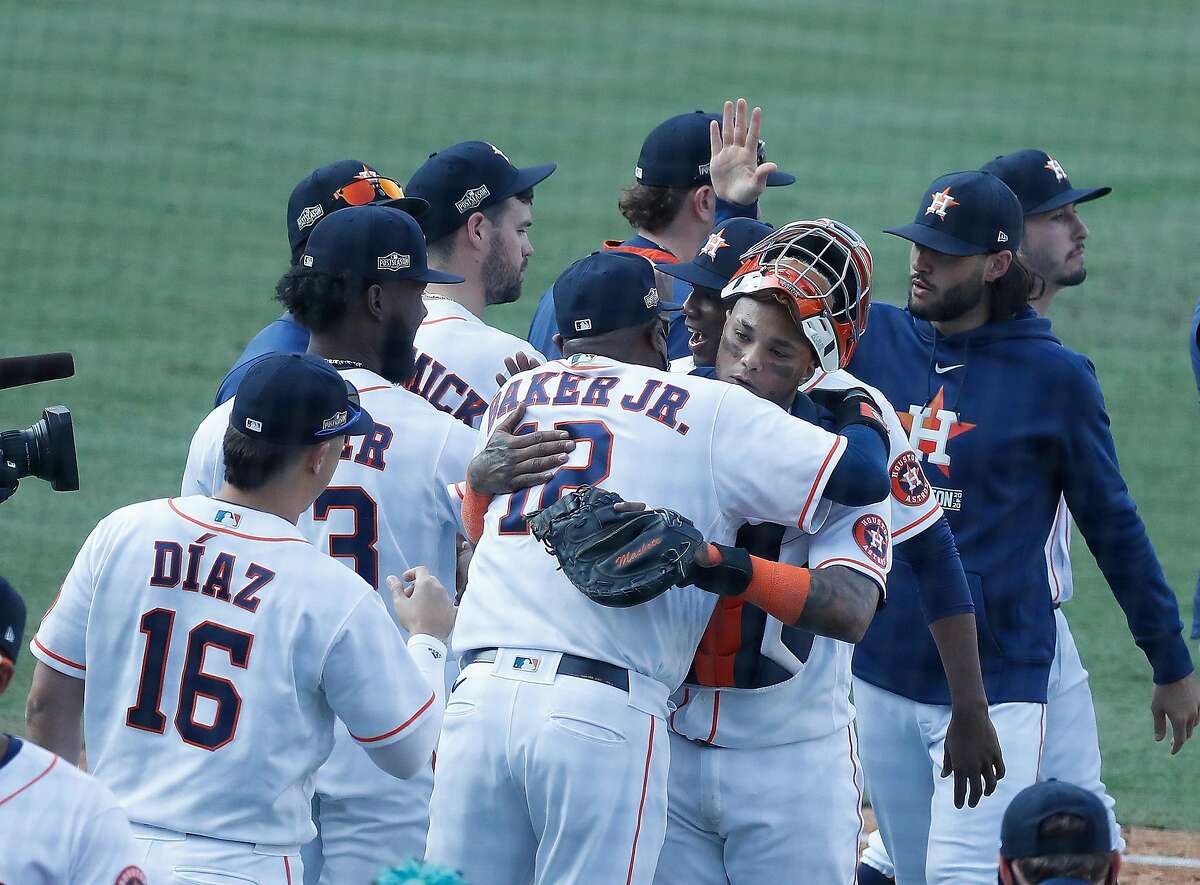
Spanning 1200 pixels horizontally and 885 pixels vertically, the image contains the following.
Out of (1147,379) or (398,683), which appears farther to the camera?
(1147,379)

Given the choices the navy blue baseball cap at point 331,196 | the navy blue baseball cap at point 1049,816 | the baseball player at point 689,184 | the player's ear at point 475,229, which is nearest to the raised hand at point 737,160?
the baseball player at point 689,184

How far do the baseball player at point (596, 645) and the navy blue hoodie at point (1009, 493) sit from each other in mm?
976

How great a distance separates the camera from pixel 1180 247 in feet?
45.3

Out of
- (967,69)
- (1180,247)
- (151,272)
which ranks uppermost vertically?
(967,69)

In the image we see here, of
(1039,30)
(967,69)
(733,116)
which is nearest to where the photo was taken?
(733,116)

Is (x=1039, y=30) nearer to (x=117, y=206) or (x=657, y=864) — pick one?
(x=117, y=206)

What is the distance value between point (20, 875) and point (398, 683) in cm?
70

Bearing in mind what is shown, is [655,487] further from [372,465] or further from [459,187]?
[459,187]

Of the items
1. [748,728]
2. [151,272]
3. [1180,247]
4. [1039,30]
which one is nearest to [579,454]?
[748,728]

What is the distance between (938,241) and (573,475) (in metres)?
1.39

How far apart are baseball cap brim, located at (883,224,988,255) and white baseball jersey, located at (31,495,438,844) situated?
5.60 feet

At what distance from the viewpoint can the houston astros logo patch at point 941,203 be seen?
12.8ft

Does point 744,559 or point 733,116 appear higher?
point 733,116

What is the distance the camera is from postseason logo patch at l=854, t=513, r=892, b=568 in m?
2.90
